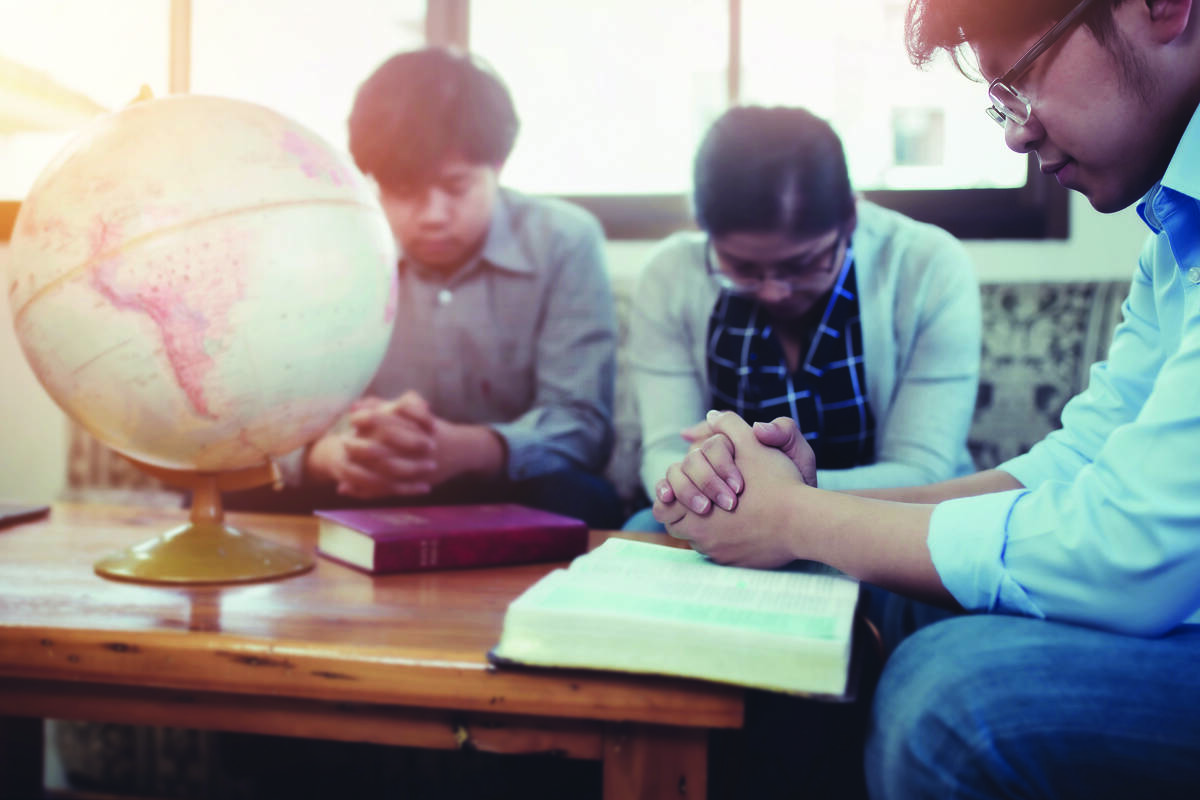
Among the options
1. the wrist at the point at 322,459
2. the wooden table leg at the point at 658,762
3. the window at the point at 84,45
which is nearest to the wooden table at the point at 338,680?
the wooden table leg at the point at 658,762

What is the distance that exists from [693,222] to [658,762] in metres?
1.64

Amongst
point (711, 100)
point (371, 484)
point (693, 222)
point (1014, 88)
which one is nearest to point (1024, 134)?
point (1014, 88)

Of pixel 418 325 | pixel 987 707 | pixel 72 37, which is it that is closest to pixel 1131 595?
pixel 987 707

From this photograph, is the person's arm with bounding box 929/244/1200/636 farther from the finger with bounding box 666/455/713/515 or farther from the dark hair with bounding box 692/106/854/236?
the dark hair with bounding box 692/106/854/236

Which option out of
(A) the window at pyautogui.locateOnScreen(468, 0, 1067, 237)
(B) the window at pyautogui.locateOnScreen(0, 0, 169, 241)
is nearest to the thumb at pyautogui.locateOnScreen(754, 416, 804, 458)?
(A) the window at pyautogui.locateOnScreen(468, 0, 1067, 237)

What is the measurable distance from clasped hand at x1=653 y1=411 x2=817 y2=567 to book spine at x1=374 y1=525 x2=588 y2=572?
0.59ft

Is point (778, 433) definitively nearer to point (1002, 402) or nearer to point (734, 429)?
point (734, 429)

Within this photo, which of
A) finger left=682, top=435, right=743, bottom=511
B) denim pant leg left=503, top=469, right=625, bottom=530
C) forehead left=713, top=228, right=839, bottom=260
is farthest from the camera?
denim pant leg left=503, top=469, right=625, bottom=530

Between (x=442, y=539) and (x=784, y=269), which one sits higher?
(x=784, y=269)

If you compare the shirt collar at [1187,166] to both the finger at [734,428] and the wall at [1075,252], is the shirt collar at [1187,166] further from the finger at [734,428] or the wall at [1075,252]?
the wall at [1075,252]

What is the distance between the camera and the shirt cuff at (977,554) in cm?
62

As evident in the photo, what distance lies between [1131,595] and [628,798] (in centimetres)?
33

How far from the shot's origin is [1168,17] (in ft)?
1.99

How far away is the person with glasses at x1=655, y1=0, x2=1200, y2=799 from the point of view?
517 millimetres
